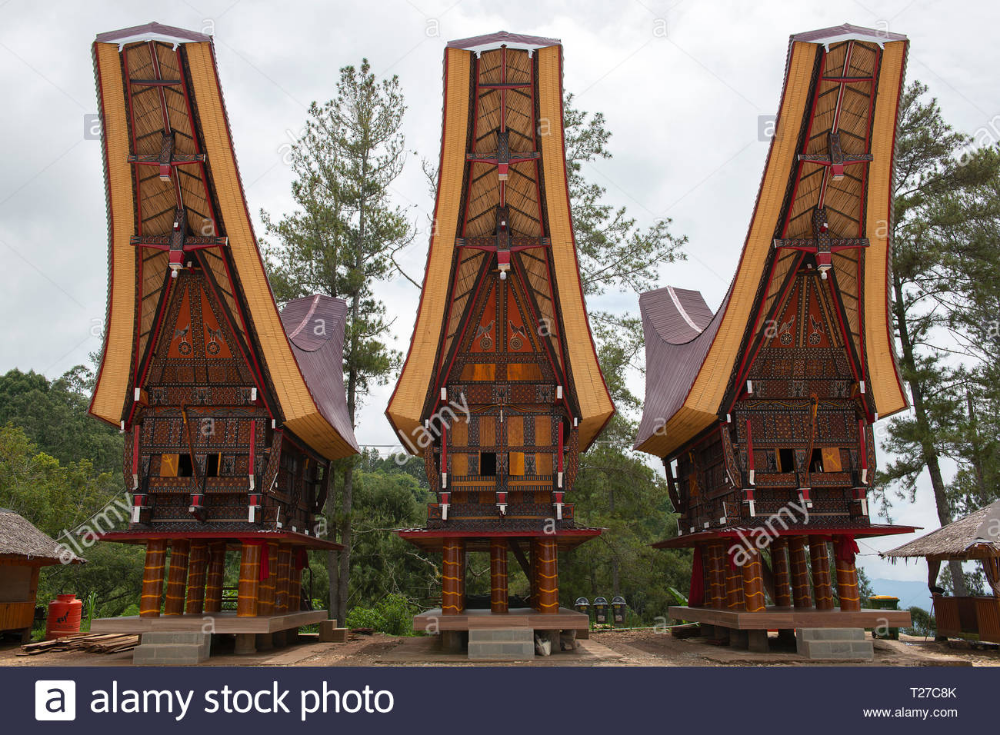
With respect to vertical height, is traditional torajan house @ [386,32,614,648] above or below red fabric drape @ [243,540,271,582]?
above

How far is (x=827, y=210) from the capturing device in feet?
46.9

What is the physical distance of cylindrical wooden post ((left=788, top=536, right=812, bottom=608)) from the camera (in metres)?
14.9

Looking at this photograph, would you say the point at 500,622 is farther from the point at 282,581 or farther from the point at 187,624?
the point at 282,581

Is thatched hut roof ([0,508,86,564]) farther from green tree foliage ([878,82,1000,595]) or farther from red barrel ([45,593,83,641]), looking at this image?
green tree foliage ([878,82,1000,595])

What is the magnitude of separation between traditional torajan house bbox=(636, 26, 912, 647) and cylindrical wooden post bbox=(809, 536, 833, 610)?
2cm

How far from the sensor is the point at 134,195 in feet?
45.3

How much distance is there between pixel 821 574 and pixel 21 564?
16814 mm

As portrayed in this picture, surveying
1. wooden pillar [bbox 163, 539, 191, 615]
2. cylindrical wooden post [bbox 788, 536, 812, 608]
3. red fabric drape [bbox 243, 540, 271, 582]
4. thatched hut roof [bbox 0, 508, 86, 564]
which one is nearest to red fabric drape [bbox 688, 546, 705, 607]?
cylindrical wooden post [bbox 788, 536, 812, 608]

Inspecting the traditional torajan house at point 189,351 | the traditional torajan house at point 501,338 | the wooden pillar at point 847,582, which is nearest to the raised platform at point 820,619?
the wooden pillar at point 847,582

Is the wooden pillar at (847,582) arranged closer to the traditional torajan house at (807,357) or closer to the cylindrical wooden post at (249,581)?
the traditional torajan house at (807,357)

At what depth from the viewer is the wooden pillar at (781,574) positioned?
49.9 ft

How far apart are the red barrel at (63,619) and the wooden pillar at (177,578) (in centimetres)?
454

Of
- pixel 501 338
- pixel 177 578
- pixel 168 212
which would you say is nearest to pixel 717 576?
pixel 501 338

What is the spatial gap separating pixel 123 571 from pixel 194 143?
777 inches
